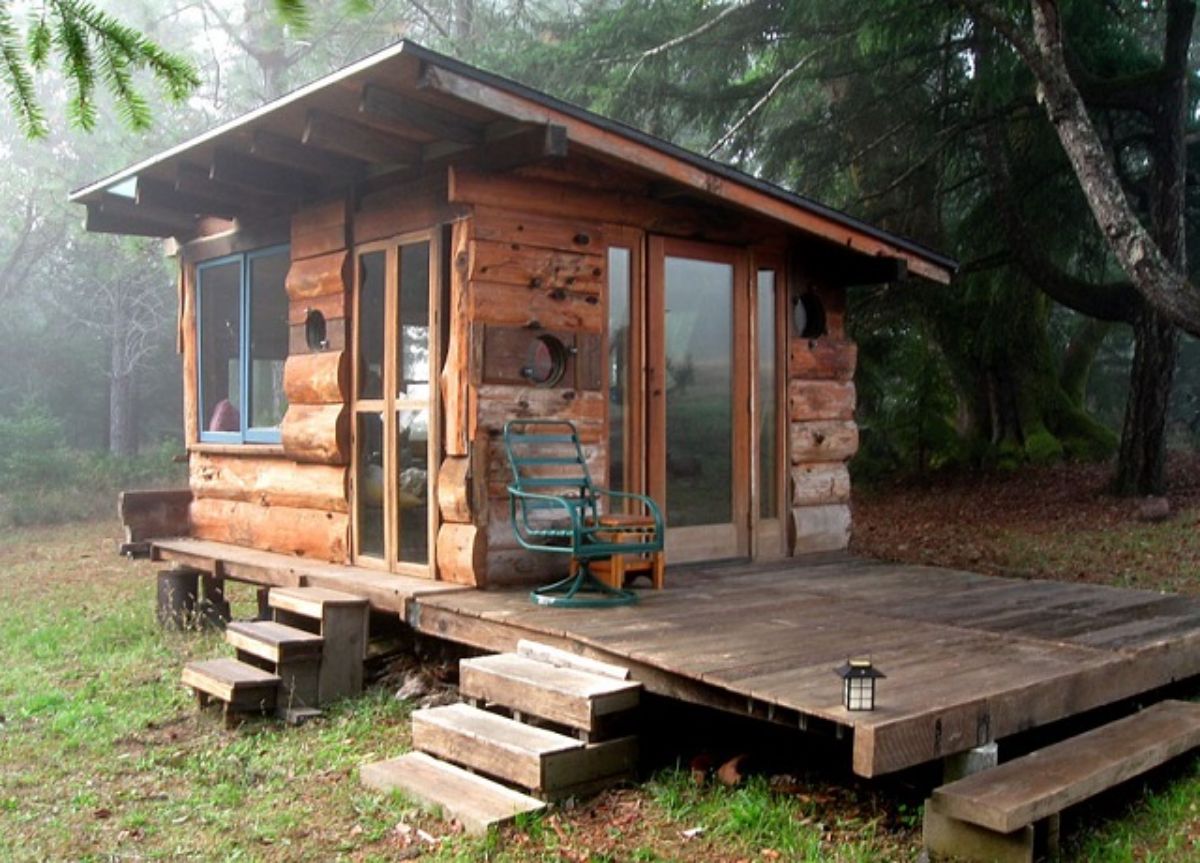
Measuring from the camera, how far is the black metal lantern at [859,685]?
3627 millimetres

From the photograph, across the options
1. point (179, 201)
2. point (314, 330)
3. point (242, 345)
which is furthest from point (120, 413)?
point (314, 330)

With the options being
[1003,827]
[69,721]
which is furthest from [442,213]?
[1003,827]

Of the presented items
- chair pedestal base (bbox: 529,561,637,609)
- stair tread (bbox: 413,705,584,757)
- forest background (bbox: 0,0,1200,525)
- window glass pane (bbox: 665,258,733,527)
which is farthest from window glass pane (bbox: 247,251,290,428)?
stair tread (bbox: 413,705,584,757)

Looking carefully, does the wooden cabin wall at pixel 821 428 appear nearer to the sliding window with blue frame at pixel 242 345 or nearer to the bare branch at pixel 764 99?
the bare branch at pixel 764 99

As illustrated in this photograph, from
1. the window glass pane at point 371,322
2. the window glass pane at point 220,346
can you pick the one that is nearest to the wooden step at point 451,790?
the window glass pane at point 371,322

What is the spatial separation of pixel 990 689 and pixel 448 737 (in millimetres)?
2080

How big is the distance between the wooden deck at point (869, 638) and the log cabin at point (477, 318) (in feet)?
1.79

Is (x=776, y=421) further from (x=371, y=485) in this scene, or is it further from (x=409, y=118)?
(x=409, y=118)

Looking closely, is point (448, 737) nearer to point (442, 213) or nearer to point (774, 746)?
point (774, 746)

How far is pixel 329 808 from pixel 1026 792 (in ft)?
8.21

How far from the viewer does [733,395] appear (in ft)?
24.2

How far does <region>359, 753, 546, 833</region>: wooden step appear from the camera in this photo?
3934 millimetres

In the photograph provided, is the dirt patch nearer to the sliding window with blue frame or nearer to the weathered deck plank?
the weathered deck plank

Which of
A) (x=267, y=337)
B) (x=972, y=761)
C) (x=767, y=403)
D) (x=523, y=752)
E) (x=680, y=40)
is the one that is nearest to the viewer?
(x=972, y=761)
